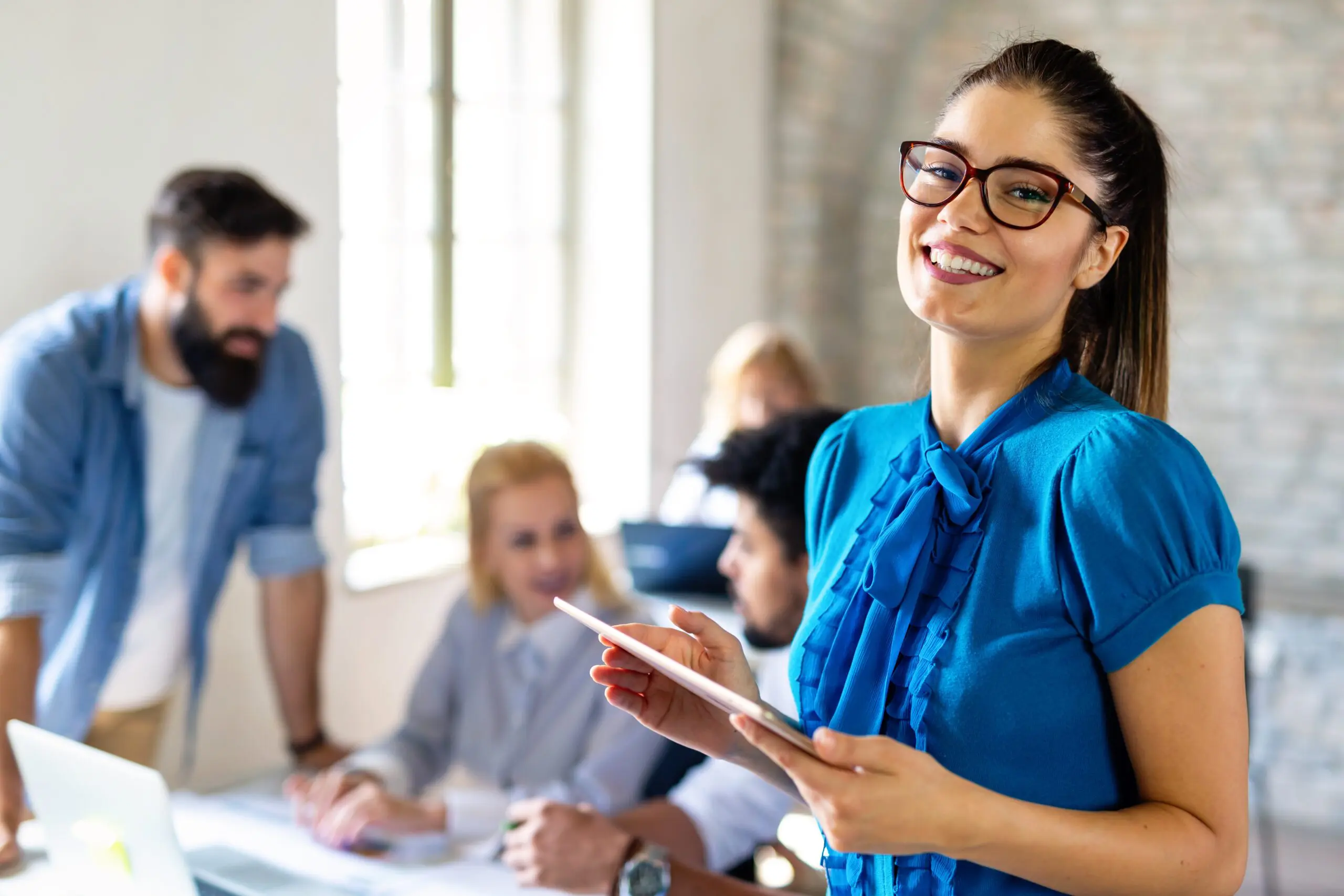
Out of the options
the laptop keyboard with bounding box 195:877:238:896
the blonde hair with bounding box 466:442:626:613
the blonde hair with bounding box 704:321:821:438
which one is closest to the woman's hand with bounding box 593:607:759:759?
the laptop keyboard with bounding box 195:877:238:896

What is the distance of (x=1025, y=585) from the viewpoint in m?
0.89

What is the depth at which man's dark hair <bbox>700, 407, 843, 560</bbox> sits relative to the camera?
2045 millimetres

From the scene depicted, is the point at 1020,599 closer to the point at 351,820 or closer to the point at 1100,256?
the point at 1100,256

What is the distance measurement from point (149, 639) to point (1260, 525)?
13.0ft

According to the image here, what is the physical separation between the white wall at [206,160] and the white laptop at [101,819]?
1.15 meters

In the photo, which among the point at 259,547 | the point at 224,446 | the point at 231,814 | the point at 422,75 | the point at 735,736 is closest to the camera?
the point at 735,736

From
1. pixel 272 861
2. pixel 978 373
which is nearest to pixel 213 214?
pixel 272 861

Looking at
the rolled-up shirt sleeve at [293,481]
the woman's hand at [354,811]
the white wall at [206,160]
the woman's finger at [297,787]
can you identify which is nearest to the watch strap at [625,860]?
the woman's hand at [354,811]

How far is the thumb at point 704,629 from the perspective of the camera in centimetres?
101

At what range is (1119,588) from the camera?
0.83m

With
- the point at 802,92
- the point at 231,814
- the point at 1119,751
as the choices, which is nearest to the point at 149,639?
the point at 231,814

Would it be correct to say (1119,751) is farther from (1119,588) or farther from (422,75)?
(422,75)

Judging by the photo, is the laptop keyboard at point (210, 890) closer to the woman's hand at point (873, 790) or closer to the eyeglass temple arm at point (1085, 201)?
the woman's hand at point (873, 790)

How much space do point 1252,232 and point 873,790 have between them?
4.51 metres
